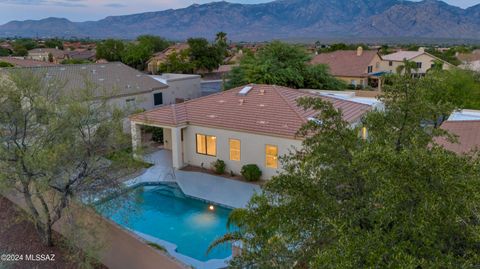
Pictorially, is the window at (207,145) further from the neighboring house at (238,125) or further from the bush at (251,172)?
the bush at (251,172)

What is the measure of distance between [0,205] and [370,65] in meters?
49.5

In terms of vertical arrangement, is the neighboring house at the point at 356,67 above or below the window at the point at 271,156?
above

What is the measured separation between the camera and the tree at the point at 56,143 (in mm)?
9852

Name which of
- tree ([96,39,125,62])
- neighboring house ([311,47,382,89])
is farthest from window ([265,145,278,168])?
tree ([96,39,125,62])

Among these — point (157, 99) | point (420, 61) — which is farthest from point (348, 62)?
point (157, 99)

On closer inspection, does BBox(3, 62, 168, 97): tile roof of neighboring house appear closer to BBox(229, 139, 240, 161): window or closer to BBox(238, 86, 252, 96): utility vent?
BBox(238, 86, 252, 96): utility vent

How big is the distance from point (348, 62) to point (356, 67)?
1964 mm

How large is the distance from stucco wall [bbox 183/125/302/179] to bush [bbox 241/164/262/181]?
0.33 meters

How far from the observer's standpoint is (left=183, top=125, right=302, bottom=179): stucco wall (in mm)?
18484

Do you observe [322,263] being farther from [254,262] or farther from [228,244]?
[228,244]

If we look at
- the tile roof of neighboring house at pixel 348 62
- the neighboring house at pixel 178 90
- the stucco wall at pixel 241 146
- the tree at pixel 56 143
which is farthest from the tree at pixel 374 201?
the tile roof of neighboring house at pixel 348 62

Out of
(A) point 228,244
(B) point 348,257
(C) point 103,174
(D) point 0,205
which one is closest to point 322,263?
(B) point 348,257

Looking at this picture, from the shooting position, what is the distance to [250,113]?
20344mm

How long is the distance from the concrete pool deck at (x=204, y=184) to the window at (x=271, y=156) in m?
1.38
